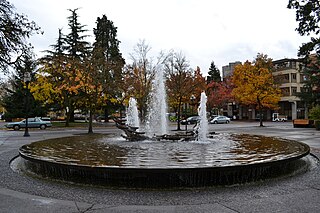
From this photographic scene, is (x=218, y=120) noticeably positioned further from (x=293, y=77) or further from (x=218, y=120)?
(x=293, y=77)

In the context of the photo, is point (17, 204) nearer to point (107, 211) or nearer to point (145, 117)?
point (107, 211)

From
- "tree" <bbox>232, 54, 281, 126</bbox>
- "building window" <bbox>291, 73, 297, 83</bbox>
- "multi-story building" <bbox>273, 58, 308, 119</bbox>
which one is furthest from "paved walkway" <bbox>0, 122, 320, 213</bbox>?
"building window" <bbox>291, 73, 297, 83</bbox>

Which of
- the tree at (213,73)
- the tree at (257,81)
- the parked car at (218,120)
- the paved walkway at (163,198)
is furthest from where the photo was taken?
the tree at (213,73)

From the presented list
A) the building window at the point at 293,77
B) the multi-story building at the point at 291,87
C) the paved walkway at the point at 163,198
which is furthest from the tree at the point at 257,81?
the paved walkway at the point at 163,198

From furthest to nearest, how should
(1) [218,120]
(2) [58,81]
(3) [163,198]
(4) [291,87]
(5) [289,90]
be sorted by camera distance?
(5) [289,90] < (4) [291,87] < (1) [218,120] < (2) [58,81] < (3) [163,198]

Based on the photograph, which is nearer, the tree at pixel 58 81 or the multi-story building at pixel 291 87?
the tree at pixel 58 81

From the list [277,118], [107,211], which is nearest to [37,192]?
[107,211]

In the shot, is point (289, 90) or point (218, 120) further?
point (289, 90)

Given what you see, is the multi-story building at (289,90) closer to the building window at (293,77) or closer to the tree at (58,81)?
the building window at (293,77)

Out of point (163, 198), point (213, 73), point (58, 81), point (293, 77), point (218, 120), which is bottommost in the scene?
point (163, 198)

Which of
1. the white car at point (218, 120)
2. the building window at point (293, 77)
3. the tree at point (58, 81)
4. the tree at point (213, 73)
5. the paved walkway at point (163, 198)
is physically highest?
the tree at point (213, 73)

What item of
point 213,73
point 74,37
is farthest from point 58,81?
point 213,73

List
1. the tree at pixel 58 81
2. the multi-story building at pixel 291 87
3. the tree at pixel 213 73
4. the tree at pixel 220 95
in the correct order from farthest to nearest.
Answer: the tree at pixel 213 73, the multi-story building at pixel 291 87, the tree at pixel 220 95, the tree at pixel 58 81

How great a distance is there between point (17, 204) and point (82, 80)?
23229 millimetres
